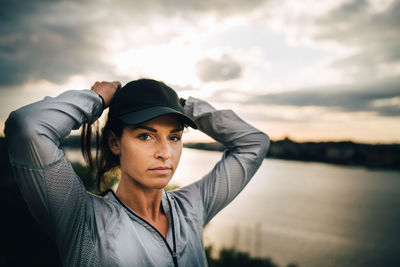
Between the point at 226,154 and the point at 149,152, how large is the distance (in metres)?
0.74

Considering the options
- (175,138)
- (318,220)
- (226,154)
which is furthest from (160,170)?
(318,220)

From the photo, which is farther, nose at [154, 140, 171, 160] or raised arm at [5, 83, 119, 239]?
nose at [154, 140, 171, 160]

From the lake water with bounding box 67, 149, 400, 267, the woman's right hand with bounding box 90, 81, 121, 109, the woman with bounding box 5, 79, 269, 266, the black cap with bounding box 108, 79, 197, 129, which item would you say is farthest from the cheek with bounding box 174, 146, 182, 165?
the lake water with bounding box 67, 149, 400, 267

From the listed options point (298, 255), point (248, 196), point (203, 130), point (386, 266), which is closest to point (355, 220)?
point (386, 266)

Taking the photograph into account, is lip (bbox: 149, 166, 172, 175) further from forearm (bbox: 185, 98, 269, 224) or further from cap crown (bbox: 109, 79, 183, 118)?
forearm (bbox: 185, 98, 269, 224)

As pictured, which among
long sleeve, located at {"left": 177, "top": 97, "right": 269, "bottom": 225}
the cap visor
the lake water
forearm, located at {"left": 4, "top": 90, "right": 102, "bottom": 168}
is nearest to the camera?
forearm, located at {"left": 4, "top": 90, "right": 102, "bottom": 168}

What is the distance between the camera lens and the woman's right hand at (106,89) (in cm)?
140

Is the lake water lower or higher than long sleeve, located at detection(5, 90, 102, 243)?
lower

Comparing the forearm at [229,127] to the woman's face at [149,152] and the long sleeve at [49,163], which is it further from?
the long sleeve at [49,163]

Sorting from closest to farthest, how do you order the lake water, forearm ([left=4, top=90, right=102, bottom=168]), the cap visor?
forearm ([left=4, top=90, right=102, bottom=168]), the cap visor, the lake water

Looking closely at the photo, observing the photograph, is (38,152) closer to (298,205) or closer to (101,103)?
(101,103)

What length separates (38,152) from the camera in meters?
0.98

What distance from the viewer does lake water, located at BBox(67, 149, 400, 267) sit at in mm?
22562

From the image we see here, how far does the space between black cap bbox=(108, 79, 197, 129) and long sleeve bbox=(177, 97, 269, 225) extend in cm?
38
